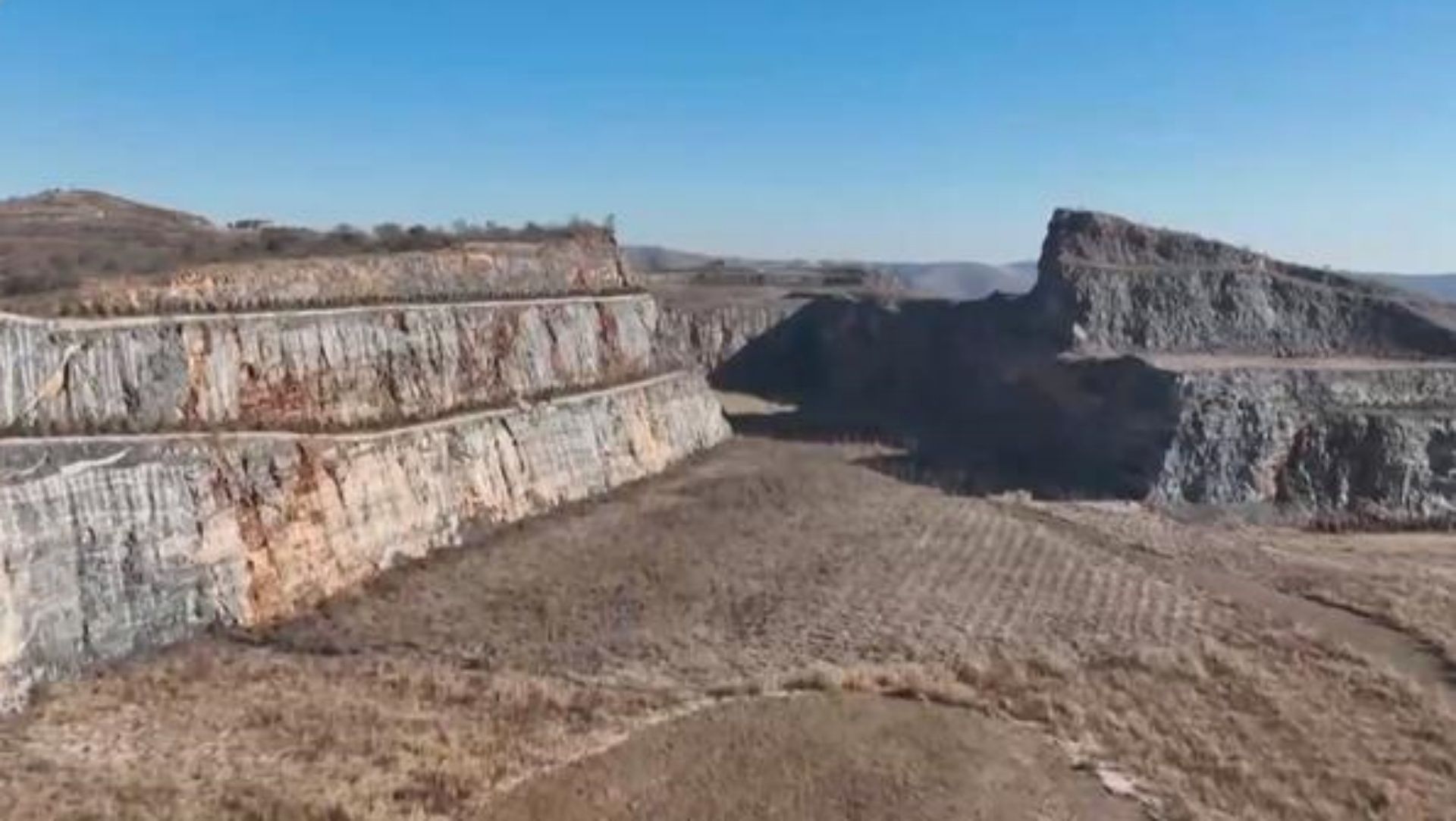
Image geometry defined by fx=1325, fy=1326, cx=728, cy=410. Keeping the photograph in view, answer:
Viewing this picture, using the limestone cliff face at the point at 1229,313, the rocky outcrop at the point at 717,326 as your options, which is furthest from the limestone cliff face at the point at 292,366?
the limestone cliff face at the point at 1229,313

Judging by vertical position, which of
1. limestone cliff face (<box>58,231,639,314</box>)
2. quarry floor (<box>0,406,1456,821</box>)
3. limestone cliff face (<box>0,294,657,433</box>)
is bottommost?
quarry floor (<box>0,406,1456,821</box>)

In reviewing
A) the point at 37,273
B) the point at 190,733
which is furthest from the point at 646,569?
the point at 37,273

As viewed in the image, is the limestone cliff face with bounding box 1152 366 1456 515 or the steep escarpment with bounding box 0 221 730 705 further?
the limestone cliff face with bounding box 1152 366 1456 515

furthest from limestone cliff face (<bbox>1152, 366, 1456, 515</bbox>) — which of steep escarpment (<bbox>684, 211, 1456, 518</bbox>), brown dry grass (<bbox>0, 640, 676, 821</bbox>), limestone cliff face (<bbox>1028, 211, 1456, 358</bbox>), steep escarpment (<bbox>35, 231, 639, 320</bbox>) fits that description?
brown dry grass (<bbox>0, 640, 676, 821</bbox>)

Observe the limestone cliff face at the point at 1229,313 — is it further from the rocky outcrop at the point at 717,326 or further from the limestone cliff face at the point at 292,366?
the limestone cliff face at the point at 292,366

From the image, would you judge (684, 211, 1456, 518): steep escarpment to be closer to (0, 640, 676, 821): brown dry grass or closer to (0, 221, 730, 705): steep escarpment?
(0, 221, 730, 705): steep escarpment

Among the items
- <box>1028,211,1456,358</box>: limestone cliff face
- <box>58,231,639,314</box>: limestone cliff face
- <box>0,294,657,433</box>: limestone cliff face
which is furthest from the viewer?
<box>1028,211,1456,358</box>: limestone cliff face

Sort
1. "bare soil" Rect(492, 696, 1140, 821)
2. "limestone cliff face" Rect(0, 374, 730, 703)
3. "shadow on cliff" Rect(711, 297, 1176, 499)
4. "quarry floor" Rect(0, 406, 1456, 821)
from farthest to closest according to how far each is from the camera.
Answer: "shadow on cliff" Rect(711, 297, 1176, 499), "limestone cliff face" Rect(0, 374, 730, 703), "quarry floor" Rect(0, 406, 1456, 821), "bare soil" Rect(492, 696, 1140, 821)
